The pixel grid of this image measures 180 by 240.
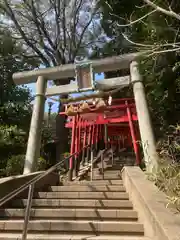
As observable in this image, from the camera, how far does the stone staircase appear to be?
377cm

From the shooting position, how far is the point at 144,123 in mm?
7039

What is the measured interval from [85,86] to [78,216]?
174 inches

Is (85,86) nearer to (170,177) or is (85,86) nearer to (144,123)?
(144,123)

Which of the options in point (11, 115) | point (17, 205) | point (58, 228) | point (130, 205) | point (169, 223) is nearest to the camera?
point (169, 223)

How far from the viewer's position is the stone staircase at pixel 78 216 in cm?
377

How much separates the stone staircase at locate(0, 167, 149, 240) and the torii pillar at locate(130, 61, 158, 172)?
106 centimetres

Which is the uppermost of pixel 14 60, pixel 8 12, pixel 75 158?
pixel 8 12

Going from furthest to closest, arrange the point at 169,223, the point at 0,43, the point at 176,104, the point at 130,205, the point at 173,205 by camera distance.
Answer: the point at 0,43
the point at 176,104
the point at 130,205
the point at 173,205
the point at 169,223

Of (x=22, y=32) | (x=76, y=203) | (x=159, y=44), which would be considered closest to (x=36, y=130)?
(x=76, y=203)

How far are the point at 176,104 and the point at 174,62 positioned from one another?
136cm

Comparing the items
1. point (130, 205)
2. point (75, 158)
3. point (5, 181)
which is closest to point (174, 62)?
point (130, 205)

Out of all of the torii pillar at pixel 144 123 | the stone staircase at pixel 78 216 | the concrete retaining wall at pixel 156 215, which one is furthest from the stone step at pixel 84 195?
the torii pillar at pixel 144 123

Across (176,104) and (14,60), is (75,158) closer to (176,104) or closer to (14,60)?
(176,104)

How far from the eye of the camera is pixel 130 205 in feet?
15.8
